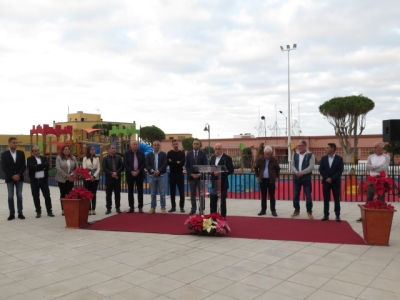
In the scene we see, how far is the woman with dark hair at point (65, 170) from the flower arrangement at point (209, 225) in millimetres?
3284

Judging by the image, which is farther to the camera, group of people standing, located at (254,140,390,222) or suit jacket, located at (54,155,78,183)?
A: suit jacket, located at (54,155,78,183)

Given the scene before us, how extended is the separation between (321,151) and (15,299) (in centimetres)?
4201

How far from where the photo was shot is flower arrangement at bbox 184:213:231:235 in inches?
245

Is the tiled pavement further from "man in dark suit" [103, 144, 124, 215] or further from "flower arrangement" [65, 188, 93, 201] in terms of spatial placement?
"man in dark suit" [103, 144, 124, 215]

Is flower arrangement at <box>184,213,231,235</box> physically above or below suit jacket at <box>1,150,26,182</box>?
below

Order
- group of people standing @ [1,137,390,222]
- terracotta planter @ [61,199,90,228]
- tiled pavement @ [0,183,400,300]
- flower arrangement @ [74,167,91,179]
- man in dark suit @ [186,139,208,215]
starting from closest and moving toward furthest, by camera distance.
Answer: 1. tiled pavement @ [0,183,400,300]
2. terracotta planter @ [61,199,90,228]
3. group of people standing @ [1,137,390,222]
4. flower arrangement @ [74,167,91,179]
5. man in dark suit @ [186,139,208,215]

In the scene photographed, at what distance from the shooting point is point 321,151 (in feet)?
140

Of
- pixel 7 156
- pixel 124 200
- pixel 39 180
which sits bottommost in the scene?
pixel 124 200

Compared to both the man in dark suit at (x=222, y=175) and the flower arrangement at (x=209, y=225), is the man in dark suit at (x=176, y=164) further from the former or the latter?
the flower arrangement at (x=209, y=225)

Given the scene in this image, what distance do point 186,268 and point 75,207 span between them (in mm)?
3343

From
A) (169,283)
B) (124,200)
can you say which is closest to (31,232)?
(169,283)

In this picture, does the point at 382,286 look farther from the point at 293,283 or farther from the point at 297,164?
the point at 297,164

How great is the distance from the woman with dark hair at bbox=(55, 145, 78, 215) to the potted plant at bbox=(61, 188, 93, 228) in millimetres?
1092

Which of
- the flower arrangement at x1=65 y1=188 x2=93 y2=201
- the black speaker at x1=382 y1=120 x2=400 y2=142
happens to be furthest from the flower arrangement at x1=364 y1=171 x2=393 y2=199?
the flower arrangement at x1=65 y1=188 x2=93 y2=201
